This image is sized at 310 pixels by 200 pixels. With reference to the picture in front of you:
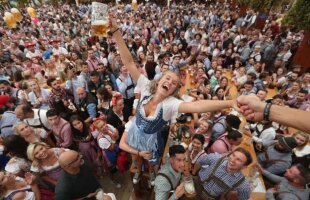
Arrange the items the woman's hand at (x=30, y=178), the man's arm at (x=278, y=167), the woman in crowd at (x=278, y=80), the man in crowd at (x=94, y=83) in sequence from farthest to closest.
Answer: the woman in crowd at (x=278, y=80) → the man in crowd at (x=94, y=83) → the man's arm at (x=278, y=167) → the woman's hand at (x=30, y=178)

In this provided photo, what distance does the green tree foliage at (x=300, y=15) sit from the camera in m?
6.87

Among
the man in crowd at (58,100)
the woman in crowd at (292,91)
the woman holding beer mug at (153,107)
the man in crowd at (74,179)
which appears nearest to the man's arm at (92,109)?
the man in crowd at (58,100)

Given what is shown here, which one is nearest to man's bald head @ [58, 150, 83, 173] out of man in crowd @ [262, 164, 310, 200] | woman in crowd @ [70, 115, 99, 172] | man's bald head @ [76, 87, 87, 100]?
woman in crowd @ [70, 115, 99, 172]

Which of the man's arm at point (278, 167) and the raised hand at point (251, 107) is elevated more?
the raised hand at point (251, 107)

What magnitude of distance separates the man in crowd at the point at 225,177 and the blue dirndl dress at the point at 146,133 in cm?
66

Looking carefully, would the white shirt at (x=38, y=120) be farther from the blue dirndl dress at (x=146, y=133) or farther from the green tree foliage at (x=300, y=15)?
the green tree foliage at (x=300, y=15)

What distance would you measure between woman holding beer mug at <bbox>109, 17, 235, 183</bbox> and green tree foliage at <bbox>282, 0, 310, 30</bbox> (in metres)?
7.61

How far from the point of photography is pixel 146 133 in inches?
86.0

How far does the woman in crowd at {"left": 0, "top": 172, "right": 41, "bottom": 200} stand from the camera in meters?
2.09

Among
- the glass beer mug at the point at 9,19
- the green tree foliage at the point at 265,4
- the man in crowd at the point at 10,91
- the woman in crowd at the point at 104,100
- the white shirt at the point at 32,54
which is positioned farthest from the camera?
the green tree foliage at the point at 265,4

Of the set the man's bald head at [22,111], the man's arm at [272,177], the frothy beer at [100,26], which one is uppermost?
the frothy beer at [100,26]

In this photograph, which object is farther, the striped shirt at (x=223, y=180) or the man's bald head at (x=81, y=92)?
the man's bald head at (x=81, y=92)

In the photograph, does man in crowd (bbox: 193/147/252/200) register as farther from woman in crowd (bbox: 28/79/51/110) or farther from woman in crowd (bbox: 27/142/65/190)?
woman in crowd (bbox: 28/79/51/110)

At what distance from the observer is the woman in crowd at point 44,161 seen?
93.8 inches
